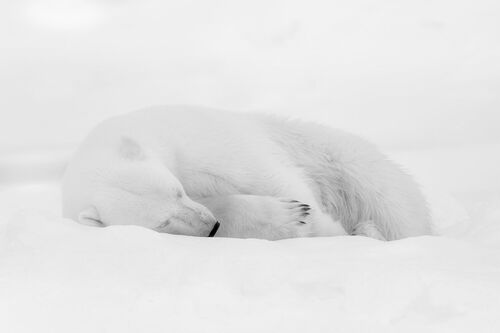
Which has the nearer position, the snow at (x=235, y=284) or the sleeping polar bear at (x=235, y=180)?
the snow at (x=235, y=284)

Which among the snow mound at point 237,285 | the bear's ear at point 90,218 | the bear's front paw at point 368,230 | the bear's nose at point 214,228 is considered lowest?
the bear's front paw at point 368,230

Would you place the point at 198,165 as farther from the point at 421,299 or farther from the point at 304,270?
the point at 421,299

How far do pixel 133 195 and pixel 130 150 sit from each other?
30 cm

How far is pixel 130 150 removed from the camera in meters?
3.95

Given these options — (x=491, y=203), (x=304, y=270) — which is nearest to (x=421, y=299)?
(x=304, y=270)

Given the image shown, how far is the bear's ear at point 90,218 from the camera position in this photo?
3.83m

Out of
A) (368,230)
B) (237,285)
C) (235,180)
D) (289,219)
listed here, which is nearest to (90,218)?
(235,180)

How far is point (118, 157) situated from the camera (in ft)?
13.0

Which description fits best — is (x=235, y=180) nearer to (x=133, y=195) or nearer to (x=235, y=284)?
(x=133, y=195)

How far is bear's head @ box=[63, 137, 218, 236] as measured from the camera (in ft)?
12.1

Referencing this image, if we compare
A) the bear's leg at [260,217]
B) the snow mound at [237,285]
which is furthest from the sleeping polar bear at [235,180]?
the snow mound at [237,285]

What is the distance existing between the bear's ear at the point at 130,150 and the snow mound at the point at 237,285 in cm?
74

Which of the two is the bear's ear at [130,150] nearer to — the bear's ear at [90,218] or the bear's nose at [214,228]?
the bear's ear at [90,218]

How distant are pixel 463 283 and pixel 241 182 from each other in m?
1.83
